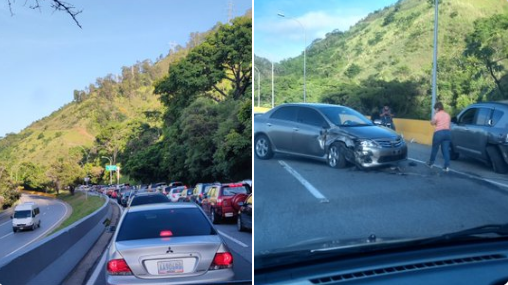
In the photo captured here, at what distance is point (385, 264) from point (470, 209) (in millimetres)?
1089

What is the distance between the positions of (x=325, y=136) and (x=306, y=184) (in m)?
0.35

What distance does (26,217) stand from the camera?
386 cm

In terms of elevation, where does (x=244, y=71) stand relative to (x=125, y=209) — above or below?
above

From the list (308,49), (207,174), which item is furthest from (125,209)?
(308,49)

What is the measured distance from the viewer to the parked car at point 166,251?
4094 millimetres

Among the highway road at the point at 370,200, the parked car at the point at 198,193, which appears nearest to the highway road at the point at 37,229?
the parked car at the point at 198,193

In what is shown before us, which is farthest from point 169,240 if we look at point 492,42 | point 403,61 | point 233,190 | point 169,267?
point 492,42

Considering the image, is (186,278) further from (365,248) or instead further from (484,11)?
(484,11)

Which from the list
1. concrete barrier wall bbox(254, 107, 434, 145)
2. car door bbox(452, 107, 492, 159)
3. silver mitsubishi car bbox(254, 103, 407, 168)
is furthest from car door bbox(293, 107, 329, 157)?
car door bbox(452, 107, 492, 159)

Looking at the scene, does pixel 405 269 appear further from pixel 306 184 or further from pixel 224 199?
pixel 224 199

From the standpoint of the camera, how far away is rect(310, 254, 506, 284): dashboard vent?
3154 millimetres

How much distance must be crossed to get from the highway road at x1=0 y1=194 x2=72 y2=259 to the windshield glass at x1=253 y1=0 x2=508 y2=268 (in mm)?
1570

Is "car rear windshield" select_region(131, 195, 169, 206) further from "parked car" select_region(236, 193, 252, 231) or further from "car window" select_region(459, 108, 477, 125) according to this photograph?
"car window" select_region(459, 108, 477, 125)

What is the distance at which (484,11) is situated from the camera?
452 centimetres
